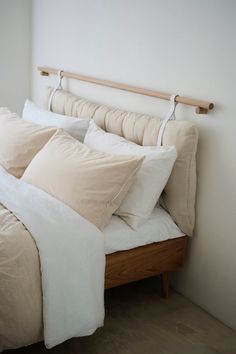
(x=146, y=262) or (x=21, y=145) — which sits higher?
(x=21, y=145)

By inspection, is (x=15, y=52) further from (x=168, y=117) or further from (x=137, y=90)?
(x=168, y=117)

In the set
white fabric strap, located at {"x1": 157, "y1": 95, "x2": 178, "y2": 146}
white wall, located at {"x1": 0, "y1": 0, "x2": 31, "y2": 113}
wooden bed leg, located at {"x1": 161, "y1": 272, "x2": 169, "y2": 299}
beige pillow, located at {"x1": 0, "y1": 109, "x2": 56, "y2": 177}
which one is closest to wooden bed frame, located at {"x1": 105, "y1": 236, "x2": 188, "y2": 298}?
wooden bed leg, located at {"x1": 161, "y1": 272, "x2": 169, "y2": 299}

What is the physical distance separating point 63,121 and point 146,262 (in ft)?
3.28

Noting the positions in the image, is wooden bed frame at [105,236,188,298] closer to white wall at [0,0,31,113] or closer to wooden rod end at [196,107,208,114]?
wooden rod end at [196,107,208,114]

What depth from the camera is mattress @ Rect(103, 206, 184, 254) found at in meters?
1.79

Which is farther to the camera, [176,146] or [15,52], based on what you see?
[15,52]

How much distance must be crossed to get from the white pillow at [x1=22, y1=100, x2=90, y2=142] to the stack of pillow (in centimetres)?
11

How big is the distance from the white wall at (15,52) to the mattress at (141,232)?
1.95 meters

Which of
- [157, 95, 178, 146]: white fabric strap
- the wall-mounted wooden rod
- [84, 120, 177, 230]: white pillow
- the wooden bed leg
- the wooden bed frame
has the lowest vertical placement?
the wooden bed leg

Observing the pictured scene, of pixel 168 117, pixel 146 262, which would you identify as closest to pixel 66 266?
pixel 146 262

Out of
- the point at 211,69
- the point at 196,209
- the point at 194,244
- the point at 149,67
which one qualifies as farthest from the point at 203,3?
the point at 194,244

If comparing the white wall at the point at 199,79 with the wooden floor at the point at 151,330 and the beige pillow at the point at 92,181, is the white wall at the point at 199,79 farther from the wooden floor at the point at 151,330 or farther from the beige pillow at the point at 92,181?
the beige pillow at the point at 92,181

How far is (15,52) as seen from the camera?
335cm

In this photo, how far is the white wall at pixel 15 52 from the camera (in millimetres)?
3236
